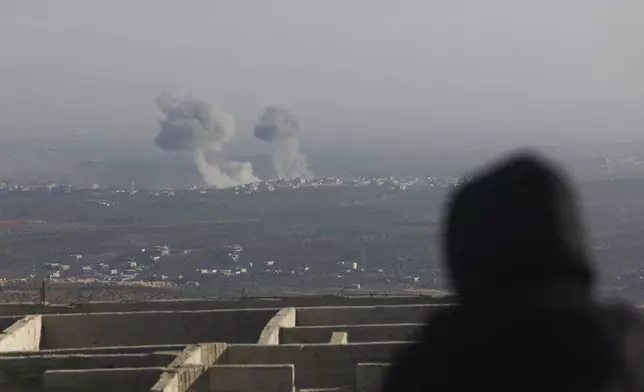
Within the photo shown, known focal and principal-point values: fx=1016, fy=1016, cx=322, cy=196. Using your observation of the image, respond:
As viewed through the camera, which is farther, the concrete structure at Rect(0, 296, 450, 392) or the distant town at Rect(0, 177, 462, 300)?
the distant town at Rect(0, 177, 462, 300)

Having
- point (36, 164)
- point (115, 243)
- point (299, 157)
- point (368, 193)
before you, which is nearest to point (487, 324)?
point (115, 243)

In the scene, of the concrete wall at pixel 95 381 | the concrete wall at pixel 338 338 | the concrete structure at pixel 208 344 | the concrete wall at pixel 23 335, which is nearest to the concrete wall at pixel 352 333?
the concrete structure at pixel 208 344

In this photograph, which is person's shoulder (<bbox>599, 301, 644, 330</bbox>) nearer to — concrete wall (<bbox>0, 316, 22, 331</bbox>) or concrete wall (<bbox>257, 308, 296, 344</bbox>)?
concrete wall (<bbox>257, 308, 296, 344</bbox>)

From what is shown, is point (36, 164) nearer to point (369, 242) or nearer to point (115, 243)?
point (115, 243)

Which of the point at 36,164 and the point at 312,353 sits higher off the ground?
the point at 36,164

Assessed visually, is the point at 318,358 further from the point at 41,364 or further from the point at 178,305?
the point at 178,305

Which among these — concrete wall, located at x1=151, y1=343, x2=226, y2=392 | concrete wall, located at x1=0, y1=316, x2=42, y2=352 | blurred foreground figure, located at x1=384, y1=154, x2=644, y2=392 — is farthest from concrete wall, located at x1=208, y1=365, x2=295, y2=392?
blurred foreground figure, located at x1=384, y1=154, x2=644, y2=392
